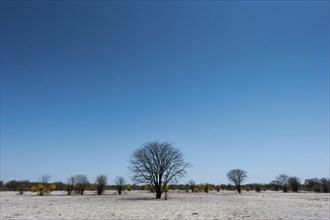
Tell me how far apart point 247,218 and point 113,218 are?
8.54 metres

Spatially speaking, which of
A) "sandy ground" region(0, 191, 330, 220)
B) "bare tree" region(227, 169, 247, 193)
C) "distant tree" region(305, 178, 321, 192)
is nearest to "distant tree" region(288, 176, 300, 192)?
"distant tree" region(305, 178, 321, 192)

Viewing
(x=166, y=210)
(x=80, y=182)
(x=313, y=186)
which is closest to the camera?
(x=166, y=210)

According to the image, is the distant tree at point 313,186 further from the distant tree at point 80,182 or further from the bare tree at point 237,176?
the distant tree at point 80,182

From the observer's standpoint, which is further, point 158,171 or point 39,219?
point 158,171

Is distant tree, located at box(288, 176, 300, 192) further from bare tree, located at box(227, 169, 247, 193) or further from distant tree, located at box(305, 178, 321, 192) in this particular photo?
bare tree, located at box(227, 169, 247, 193)

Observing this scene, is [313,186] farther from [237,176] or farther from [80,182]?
[80,182]

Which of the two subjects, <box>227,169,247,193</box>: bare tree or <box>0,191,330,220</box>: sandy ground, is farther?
<box>227,169,247,193</box>: bare tree

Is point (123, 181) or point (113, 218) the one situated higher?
point (113, 218)

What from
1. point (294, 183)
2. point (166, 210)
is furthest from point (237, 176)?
point (166, 210)

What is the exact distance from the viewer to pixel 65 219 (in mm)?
14844

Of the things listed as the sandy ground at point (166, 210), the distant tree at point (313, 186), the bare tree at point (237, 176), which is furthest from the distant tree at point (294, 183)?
the sandy ground at point (166, 210)

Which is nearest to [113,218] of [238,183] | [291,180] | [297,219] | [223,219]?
[223,219]

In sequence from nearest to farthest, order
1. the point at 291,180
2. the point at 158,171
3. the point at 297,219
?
the point at 297,219 < the point at 158,171 < the point at 291,180

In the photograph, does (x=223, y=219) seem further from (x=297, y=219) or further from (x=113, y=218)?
(x=113, y=218)
